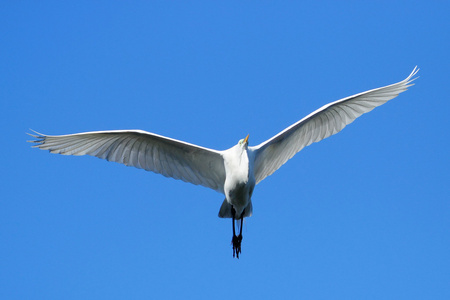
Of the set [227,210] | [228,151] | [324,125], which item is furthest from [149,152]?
[324,125]

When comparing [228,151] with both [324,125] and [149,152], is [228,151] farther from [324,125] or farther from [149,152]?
[324,125]

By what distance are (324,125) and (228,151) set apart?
2246mm

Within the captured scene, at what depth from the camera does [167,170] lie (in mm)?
13227

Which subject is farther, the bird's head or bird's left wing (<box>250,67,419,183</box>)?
bird's left wing (<box>250,67,419,183</box>)

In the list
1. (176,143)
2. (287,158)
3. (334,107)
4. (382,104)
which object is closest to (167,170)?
(176,143)

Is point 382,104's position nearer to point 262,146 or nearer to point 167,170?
point 262,146

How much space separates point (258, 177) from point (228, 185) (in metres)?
1.26

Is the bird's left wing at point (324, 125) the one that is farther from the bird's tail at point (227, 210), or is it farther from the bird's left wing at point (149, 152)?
the bird's left wing at point (149, 152)

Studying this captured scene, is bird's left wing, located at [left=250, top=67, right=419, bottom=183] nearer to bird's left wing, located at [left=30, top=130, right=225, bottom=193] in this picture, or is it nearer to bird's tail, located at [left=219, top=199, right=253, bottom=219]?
bird's tail, located at [left=219, top=199, right=253, bottom=219]

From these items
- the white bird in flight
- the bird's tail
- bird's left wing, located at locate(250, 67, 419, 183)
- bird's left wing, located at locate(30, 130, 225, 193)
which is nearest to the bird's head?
the white bird in flight

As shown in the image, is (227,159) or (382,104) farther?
(382,104)

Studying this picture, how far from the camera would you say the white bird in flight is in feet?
40.4

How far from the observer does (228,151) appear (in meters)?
12.6

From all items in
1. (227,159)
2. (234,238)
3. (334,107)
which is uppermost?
(334,107)
